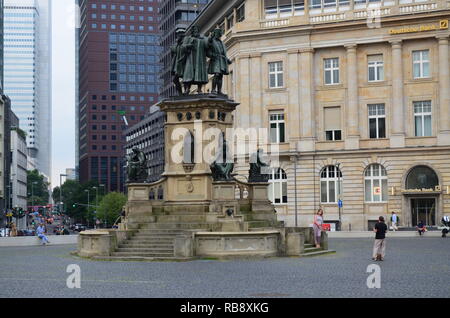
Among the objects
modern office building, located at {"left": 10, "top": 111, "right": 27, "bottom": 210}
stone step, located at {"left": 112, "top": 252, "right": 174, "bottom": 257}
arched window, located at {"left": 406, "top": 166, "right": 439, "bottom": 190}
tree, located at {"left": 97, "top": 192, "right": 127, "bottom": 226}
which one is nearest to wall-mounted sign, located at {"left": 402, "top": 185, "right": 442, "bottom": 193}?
arched window, located at {"left": 406, "top": 166, "right": 439, "bottom": 190}

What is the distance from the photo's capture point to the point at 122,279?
21.4m

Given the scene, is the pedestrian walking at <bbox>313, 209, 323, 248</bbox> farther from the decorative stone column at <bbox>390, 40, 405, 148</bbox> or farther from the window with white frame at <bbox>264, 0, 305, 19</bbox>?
the window with white frame at <bbox>264, 0, 305, 19</bbox>

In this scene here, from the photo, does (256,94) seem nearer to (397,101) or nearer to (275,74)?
(275,74)

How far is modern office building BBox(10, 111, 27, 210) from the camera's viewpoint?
166250 millimetres

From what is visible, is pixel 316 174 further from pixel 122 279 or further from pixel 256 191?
pixel 122 279

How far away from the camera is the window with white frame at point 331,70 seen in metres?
75.2

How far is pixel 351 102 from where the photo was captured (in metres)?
73.6

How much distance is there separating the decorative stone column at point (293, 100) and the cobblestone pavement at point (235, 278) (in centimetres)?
4518

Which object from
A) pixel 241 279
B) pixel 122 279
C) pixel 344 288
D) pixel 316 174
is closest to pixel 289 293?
pixel 344 288

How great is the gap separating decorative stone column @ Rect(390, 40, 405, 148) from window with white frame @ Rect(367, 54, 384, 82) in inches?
60.9

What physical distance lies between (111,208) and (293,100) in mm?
60946

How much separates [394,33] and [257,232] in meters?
47.6

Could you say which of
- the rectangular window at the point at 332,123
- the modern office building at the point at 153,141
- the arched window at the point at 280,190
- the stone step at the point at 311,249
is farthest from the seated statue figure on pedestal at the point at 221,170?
the modern office building at the point at 153,141

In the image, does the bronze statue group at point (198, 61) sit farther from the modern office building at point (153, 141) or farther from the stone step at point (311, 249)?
the modern office building at point (153, 141)
